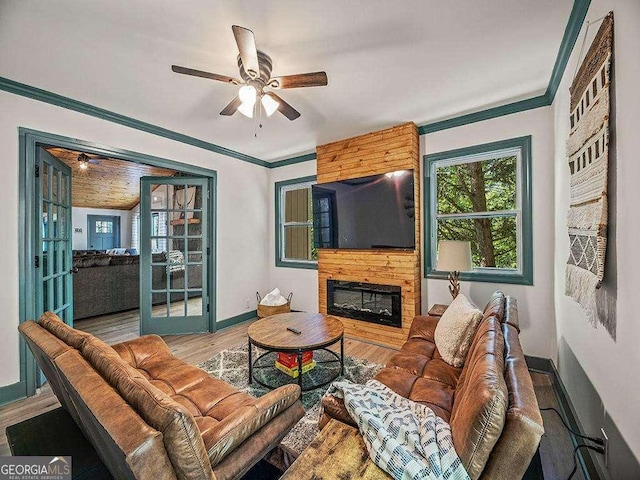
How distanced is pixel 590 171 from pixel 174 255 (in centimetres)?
413

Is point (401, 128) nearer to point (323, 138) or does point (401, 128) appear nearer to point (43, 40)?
point (323, 138)

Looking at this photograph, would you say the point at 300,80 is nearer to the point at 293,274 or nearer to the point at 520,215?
the point at 520,215

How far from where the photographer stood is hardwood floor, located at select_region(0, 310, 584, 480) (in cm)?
169

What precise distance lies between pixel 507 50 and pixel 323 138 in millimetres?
2122

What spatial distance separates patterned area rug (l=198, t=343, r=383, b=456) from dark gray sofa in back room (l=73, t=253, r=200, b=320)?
1.32 m

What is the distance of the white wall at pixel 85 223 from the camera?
895 cm

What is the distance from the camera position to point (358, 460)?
1.00 meters

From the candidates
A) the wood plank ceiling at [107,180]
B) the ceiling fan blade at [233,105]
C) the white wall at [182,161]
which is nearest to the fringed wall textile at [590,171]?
the ceiling fan blade at [233,105]

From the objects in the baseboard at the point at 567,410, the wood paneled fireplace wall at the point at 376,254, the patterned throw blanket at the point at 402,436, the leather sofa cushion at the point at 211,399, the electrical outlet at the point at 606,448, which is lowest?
the baseboard at the point at 567,410

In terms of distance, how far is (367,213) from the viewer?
3537 mm

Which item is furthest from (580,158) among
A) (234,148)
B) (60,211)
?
(60,211)

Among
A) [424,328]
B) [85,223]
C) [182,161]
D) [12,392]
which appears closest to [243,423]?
[424,328]

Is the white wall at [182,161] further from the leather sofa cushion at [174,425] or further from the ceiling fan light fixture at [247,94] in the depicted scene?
the leather sofa cushion at [174,425]

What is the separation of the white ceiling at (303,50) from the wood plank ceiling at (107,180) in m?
2.56
